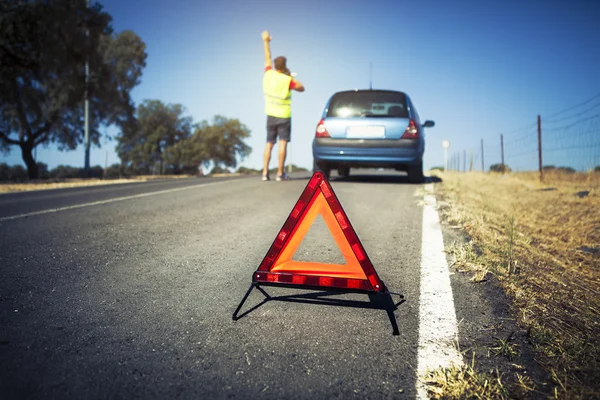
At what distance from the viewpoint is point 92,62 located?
25094 mm

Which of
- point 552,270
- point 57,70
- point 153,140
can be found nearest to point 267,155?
point 552,270

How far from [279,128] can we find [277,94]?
776mm

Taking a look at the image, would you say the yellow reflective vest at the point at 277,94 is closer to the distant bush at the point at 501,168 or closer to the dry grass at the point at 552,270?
the dry grass at the point at 552,270

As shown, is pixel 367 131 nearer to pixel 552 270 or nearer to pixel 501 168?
pixel 552 270

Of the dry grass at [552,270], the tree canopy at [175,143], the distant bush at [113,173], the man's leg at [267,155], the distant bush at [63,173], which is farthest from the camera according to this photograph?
the tree canopy at [175,143]

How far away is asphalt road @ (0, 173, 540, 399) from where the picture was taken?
1863 mm

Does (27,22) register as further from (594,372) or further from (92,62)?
(594,372)

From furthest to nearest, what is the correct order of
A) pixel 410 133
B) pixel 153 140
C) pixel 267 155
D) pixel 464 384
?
pixel 153 140, pixel 267 155, pixel 410 133, pixel 464 384

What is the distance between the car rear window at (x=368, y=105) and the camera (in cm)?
886

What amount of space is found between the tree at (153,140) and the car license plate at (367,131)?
49.2 meters

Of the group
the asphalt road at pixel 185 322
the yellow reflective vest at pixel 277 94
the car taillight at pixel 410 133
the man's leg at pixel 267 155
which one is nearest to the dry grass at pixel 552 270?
the asphalt road at pixel 185 322

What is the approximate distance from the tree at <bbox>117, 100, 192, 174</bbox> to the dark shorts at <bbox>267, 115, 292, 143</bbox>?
47428 millimetres

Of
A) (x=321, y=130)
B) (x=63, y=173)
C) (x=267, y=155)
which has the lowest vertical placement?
(x=267, y=155)

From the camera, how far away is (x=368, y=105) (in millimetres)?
9062
